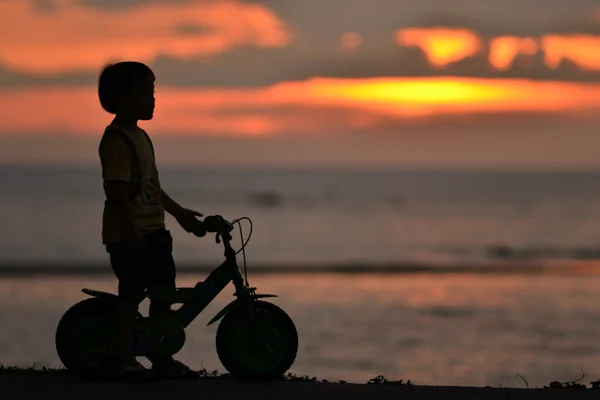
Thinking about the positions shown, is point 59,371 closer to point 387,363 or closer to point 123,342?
point 123,342

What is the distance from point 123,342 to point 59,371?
0.86 m

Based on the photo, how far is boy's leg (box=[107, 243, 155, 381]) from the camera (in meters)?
6.91

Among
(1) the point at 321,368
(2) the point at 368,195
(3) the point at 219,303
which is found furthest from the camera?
(2) the point at 368,195

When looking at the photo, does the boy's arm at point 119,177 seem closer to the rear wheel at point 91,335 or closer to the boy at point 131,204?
the boy at point 131,204

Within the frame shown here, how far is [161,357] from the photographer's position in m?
7.27

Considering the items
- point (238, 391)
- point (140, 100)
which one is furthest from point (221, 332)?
point (140, 100)

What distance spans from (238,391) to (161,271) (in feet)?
3.03

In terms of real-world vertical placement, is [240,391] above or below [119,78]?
below

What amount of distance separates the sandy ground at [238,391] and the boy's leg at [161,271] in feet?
0.65

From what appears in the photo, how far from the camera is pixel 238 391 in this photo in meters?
6.89

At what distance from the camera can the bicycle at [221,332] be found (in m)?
7.20

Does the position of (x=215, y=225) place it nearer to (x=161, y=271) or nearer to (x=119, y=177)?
(x=161, y=271)

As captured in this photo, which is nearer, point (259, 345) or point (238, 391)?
point (238, 391)

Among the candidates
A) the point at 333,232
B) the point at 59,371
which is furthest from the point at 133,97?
the point at 333,232
